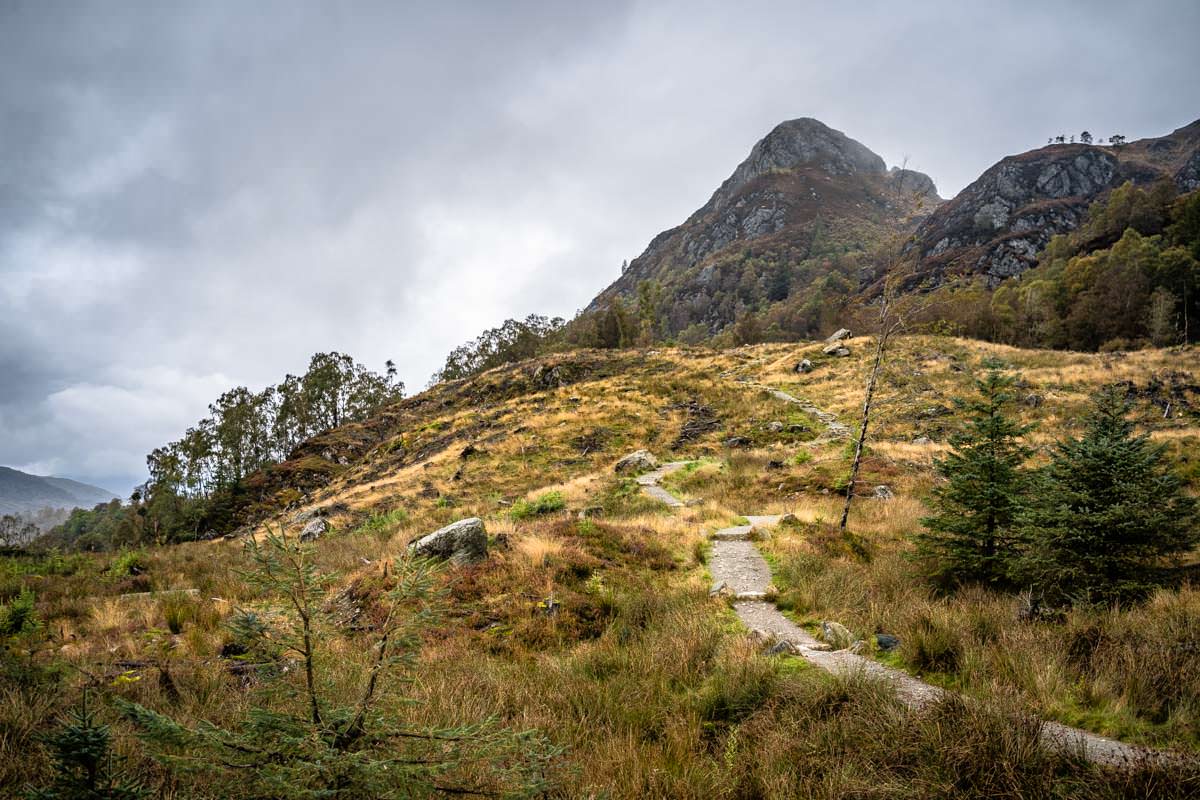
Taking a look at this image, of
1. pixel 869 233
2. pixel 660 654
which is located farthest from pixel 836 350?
pixel 869 233

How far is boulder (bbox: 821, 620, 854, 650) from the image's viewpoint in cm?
584

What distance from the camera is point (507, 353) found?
7512 cm

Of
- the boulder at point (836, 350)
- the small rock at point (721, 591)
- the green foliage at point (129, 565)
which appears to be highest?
the boulder at point (836, 350)

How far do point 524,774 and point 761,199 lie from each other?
8615 inches

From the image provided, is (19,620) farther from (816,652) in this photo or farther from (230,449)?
(230,449)

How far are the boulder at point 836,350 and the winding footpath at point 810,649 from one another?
2953 centimetres

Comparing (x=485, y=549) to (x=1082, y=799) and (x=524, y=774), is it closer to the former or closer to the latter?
(x=524, y=774)

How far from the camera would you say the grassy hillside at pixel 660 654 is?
9.98 ft

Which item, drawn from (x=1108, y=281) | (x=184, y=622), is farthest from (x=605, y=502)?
(x=1108, y=281)

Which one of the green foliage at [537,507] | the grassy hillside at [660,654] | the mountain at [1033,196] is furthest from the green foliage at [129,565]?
the mountain at [1033,196]

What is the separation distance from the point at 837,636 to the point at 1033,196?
17122cm

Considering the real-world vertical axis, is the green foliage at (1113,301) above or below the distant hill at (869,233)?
below

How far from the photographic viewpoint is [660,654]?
209 inches

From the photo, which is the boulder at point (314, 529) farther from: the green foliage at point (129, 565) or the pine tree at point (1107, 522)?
the pine tree at point (1107, 522)
